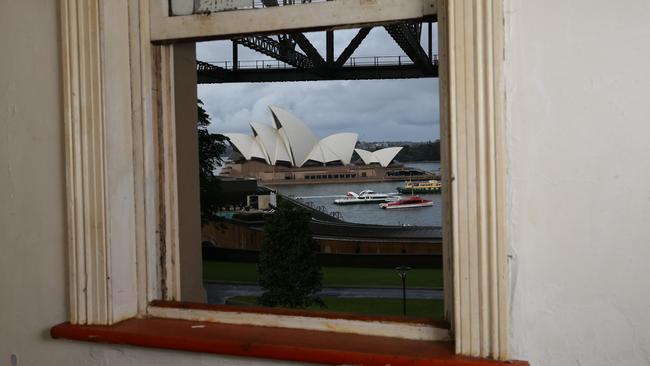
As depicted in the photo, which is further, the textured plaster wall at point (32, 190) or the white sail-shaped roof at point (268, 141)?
the white sail-shaped roof at point (268, 141)

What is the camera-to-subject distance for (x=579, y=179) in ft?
3.46

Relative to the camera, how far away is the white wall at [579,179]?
3.37ft

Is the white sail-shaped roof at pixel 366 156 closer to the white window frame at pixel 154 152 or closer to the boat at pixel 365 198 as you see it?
the boat at pixel 365 198

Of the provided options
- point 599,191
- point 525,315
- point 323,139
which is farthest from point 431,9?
point 323,139

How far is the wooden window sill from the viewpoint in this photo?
1.10 meters

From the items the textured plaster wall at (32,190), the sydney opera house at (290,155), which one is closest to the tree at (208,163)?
the sydney opera house at (290,155)

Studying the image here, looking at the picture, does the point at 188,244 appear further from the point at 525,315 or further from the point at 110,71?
the point at 525,315

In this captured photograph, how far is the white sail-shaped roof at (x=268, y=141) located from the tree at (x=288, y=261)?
4.51m

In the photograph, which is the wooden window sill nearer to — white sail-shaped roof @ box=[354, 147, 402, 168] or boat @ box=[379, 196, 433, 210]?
boat @ box=[379, 196, 433, 210]

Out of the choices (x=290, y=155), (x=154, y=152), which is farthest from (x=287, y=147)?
(x=154, y=152)

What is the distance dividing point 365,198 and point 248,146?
Result: 4.50m

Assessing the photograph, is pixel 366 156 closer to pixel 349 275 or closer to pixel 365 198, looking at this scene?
pixel 365 198

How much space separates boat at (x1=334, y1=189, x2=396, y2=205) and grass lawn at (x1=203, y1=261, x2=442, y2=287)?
236 cm

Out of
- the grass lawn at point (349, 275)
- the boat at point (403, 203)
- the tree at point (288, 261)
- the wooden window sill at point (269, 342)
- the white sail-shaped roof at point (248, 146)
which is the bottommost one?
the grass lawn at point (349, 275)
